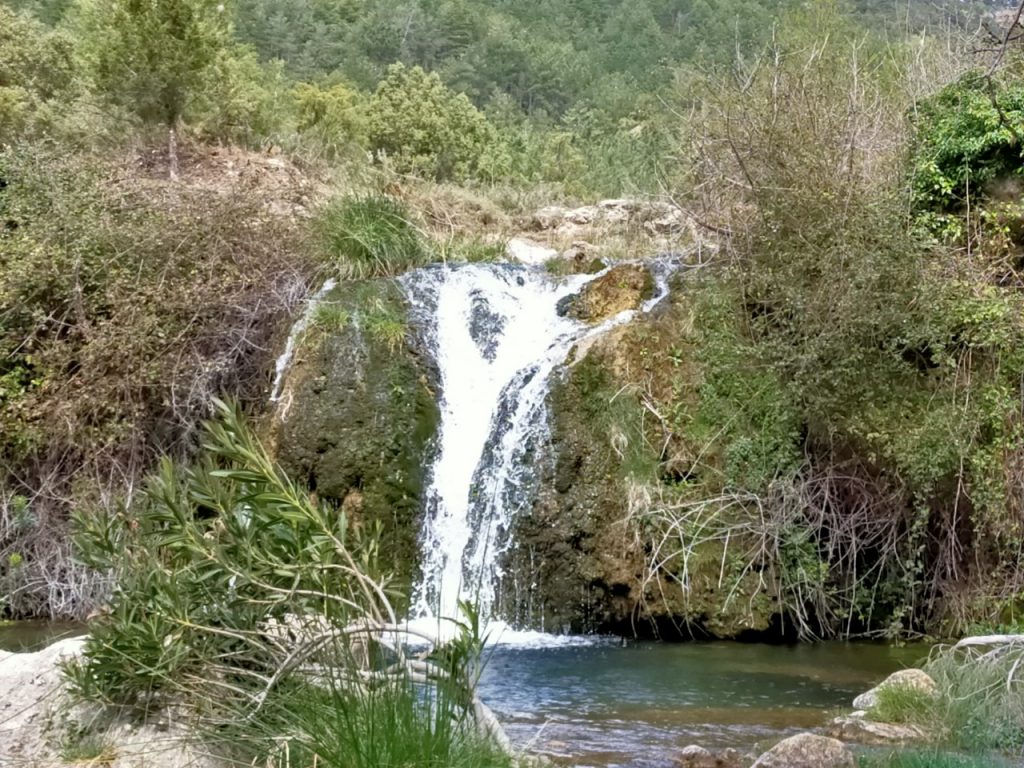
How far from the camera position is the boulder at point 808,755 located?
525cm

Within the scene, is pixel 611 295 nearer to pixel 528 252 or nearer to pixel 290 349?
pixel 528 252

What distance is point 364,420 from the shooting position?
1028 centimetres

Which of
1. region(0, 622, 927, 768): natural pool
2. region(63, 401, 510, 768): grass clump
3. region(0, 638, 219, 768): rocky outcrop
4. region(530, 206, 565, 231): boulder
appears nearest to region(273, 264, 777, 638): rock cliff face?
region(0, 622, 927, 768): natural pool

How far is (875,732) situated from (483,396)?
5576mm

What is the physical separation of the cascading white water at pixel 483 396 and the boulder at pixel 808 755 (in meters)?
3.64

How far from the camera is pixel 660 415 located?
1003cm

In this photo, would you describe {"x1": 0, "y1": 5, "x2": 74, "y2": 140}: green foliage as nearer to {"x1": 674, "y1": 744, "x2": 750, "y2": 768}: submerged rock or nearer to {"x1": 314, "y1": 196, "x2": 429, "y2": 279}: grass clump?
{"x1": 314, "y1": 196, "x2": 429, "y2": 279}: grass clump

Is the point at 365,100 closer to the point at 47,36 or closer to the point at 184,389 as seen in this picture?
the point at 47,36

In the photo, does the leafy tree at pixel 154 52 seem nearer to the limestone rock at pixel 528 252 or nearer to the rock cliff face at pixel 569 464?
the limestone rock at pixel 528 252

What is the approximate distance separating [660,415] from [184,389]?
15.7 ft

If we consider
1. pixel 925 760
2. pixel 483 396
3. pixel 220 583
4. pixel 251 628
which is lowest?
pixel 925 760

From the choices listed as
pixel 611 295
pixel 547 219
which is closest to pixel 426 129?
pixel 547 219

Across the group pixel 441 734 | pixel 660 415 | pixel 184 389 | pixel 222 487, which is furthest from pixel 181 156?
pixel 441 734

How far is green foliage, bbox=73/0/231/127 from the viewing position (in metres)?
15.2
